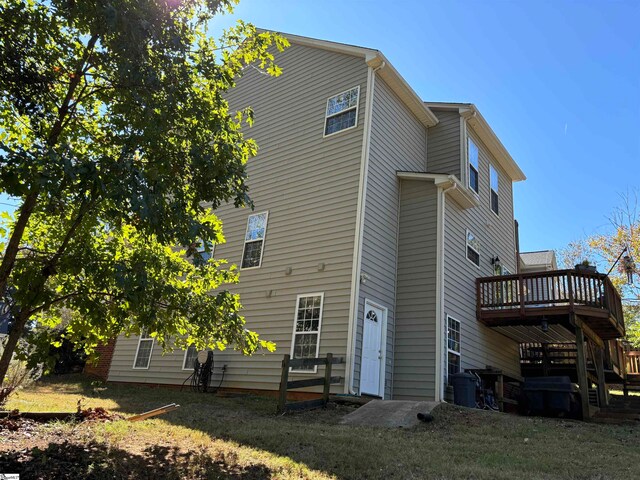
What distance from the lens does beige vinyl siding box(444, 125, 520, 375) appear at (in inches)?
461

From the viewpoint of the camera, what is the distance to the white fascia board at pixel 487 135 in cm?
1349

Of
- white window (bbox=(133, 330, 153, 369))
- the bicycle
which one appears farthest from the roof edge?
white window (bbox=(133, 330, 153, 369))

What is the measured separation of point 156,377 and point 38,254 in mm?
8963

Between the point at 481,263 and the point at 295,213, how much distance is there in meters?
5.80

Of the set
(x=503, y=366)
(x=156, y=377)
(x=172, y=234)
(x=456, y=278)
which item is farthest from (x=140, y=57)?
(x=503, y=366)

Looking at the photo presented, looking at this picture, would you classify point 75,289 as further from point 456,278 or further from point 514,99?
point 514,99

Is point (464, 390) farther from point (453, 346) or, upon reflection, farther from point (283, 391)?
point (283, 391)

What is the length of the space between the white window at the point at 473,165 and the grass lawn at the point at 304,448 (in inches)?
299

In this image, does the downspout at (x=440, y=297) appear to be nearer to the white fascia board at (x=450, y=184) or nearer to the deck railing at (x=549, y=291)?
the white fascia board at (x=450, y=184)

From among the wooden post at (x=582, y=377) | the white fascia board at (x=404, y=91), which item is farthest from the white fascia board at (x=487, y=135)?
the wooden post at (x=582, y=377)

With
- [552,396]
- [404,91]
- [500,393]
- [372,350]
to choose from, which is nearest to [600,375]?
[552,396]

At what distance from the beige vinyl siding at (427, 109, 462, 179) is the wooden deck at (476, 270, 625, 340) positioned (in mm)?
3299

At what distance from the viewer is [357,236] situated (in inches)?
403

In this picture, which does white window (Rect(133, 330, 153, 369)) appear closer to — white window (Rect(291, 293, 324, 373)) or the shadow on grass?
white window (Rect(291, 293, 324, 373))
